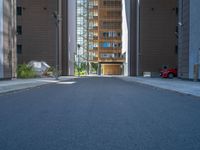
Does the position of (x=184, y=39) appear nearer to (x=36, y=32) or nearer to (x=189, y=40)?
(x=189, y=40)

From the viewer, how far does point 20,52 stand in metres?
58.1

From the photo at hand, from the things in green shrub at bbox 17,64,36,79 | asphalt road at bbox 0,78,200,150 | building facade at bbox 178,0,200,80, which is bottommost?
asphalt road at bbox 0,78,200,150

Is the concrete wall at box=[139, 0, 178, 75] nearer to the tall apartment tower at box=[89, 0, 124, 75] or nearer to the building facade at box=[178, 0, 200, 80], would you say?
the building facade at box=[178, 0, 200, 80]

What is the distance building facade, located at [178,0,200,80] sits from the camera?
30.2 m

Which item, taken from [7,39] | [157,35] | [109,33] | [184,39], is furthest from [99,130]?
[109,33]

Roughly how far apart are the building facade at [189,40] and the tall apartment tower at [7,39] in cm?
1875

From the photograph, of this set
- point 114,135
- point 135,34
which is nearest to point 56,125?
point 114,135

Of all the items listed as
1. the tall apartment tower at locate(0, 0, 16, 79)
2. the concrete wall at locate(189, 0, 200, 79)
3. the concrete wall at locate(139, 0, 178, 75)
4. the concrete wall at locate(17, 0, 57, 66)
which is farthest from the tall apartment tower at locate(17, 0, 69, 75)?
the concrete wall at locate(189, 0, 200, 79)

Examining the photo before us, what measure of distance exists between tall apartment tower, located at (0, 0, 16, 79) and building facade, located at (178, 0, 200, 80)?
1875cm

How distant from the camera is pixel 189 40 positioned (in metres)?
32.8

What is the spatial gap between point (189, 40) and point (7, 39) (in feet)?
62.6

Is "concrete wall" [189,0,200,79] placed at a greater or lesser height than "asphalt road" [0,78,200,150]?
greater

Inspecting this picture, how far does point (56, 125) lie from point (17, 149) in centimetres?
207

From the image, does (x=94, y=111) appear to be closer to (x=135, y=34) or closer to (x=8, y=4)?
(x=8, y=4)
